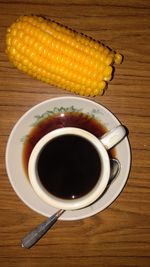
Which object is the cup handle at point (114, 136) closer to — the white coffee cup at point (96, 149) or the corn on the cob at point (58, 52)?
the white coffee cup at point (96, 149)

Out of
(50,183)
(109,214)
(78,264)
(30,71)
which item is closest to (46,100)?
(30,71)

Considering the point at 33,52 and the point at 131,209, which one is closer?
the point at 33,52

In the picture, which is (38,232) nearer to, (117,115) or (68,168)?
(68,168)

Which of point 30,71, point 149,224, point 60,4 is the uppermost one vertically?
point 60,4

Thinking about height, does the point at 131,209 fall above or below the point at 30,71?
below

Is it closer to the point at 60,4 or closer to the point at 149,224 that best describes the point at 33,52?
the point at 60,4

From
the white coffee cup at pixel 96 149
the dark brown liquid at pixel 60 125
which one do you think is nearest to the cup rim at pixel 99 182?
the white coffee cup at pixel 96 149

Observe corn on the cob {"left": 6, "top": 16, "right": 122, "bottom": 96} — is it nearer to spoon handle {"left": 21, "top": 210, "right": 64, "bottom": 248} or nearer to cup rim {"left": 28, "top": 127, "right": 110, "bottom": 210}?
cup rim {"left": 28, "top": 127, "right": 110, "bottom": 210}
